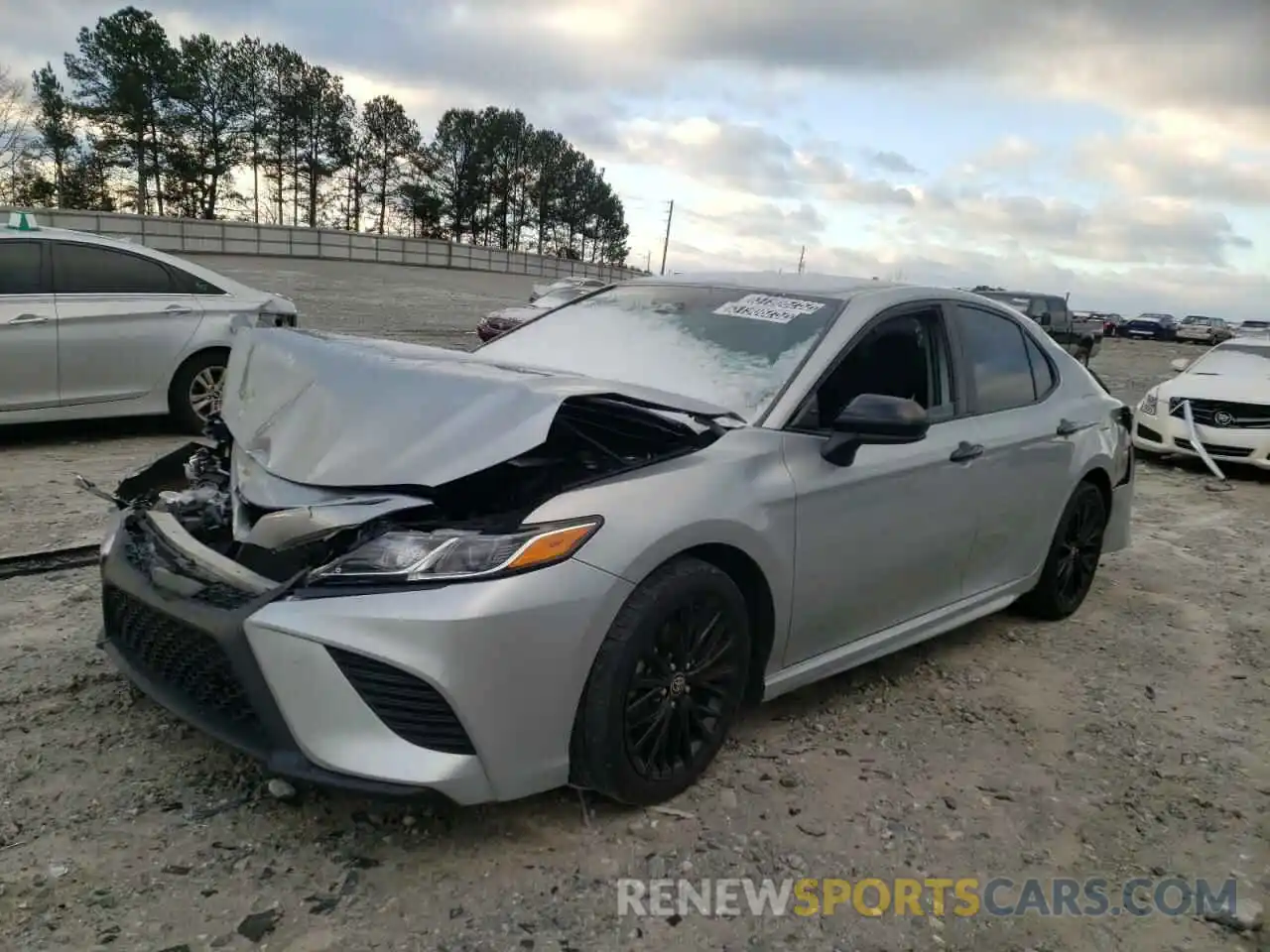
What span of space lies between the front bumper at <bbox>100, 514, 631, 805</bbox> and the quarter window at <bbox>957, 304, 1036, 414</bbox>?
224 cm

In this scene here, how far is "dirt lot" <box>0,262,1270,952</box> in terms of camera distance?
94.7 inches

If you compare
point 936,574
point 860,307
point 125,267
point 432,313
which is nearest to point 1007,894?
point 936,574

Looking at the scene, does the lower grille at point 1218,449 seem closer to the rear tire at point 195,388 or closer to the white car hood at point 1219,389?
the white car hood at point 1219,389

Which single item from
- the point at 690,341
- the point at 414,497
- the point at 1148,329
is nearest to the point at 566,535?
the point at 414,497

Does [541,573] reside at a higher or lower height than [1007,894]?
higher

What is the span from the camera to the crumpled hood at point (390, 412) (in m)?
2.66

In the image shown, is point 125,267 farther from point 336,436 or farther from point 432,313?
point 432,313

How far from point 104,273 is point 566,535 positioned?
6163 millimetres

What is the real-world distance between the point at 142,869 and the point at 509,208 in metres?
73.7

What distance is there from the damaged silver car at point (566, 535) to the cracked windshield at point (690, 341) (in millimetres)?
15

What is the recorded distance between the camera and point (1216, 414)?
390 inches

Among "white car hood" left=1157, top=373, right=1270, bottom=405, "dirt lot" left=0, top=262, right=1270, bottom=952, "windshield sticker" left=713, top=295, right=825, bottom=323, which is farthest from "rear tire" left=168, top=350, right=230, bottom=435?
"white car hood" left=1157, top=373, right=1270, bottom=405

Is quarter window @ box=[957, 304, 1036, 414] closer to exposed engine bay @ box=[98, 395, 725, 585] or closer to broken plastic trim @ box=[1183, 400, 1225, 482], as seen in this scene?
exposed engine bay @ box=[98, 395, 725, 585]

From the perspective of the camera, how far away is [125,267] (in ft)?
24.2
